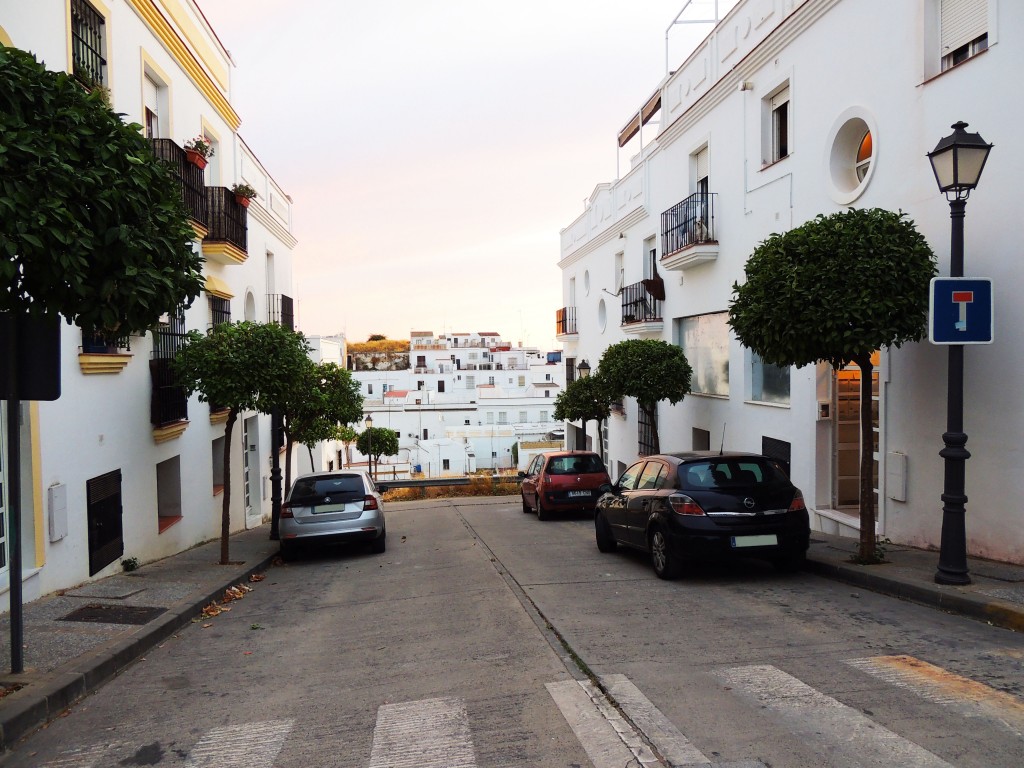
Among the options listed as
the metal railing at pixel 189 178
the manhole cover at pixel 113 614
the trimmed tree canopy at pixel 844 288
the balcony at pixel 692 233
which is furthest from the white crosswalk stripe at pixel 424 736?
the balcony at pixel 692 233

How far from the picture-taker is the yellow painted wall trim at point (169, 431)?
12461 mm

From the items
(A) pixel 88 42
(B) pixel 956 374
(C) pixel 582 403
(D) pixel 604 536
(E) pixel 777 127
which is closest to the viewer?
(B) pixel 956 374

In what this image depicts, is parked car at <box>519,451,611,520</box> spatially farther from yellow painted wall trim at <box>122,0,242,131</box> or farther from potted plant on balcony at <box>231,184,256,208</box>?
yellow painted wall trim at <box>122,0,242,131</box>

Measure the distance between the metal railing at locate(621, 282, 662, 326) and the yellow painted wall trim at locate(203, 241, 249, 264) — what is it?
399 inches

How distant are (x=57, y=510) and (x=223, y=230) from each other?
8043mm

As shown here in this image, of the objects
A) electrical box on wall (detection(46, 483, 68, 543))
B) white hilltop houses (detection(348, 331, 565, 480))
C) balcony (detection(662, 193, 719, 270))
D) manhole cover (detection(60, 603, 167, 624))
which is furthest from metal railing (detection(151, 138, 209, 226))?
white hilltop houses (detection(348, 331, 565, 480))

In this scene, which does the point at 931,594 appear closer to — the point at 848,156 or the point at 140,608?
the point at 848,156

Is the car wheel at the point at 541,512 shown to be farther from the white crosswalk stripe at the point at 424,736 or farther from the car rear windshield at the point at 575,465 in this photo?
the white crosswalk stripe at the point at 424,736

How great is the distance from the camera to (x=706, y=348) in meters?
18.1

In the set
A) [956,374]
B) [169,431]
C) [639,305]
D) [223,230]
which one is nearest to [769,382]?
[956,374]

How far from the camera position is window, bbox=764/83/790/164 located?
1434cm

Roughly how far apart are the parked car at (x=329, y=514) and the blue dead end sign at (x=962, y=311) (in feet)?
28.3

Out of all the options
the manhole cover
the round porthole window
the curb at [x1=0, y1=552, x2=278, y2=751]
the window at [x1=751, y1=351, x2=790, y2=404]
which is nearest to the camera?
the curb at [x1=0, y1=552, x2=278, y2=751]

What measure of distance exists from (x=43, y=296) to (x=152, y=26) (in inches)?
381
